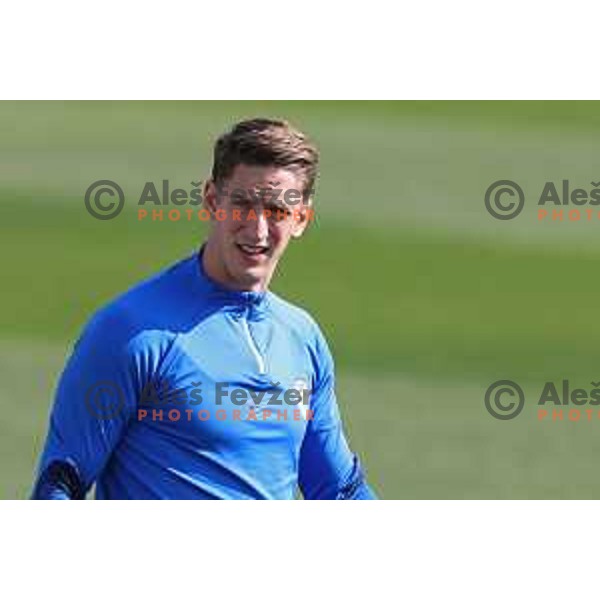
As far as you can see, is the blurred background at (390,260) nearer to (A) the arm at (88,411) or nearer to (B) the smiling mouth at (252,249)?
(B) the smiling mouth at (252,249)

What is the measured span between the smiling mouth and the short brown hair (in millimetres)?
129

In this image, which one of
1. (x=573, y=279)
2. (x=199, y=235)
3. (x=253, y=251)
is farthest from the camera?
(x=573, y=279)

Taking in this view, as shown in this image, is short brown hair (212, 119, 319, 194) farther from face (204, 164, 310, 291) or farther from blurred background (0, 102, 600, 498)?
blurred background (0, 102, 600, 498)

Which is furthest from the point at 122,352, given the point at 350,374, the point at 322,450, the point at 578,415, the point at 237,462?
the point at 578,415

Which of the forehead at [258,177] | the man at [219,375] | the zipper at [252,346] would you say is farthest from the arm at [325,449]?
the forehead at [258,177]

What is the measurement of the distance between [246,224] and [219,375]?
27cm

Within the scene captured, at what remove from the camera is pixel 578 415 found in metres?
2.43

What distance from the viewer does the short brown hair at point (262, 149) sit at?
201 centimetres

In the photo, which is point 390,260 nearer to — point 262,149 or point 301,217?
point 301,217

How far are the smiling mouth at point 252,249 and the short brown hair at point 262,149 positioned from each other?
5.1 inches

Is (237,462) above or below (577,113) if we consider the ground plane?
below

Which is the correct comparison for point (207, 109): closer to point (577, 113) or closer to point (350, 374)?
point (350, 374)

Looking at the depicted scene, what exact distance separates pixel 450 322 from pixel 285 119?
1.77ft

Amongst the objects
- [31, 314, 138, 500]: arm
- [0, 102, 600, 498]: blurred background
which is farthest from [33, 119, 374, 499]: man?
[0, 102, 600, 498]: blurred background
